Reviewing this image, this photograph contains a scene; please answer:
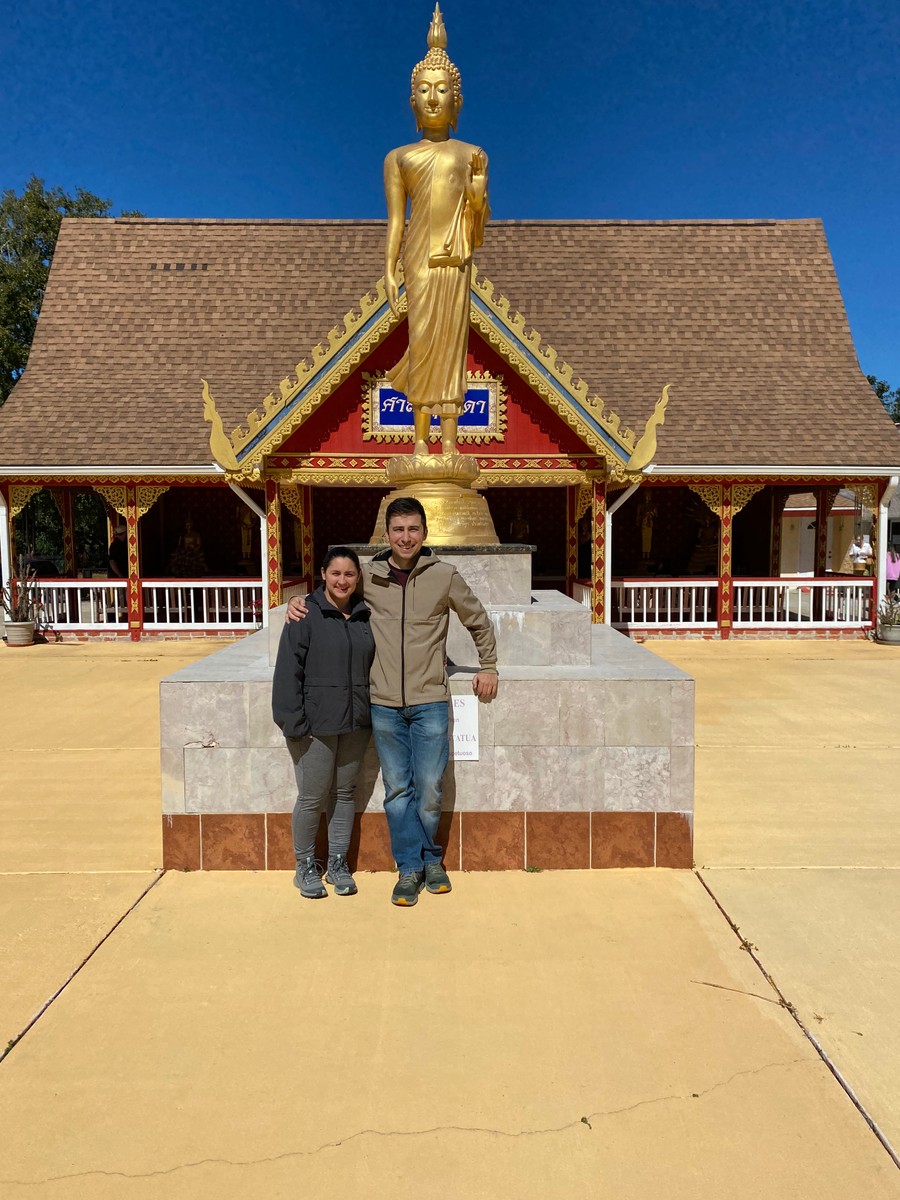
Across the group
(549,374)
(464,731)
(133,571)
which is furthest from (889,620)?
(133,571)

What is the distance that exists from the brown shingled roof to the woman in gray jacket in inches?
401

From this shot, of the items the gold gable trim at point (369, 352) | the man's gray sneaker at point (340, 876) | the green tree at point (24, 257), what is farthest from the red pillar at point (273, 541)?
the green tree at point (24, 257)

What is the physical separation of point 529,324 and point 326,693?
1286 centimetres

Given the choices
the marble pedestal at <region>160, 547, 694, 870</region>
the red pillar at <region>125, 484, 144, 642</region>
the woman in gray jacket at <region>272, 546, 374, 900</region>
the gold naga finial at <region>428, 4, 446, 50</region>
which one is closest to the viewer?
the woman in gray jacket at <region>272, 546, 374, 900</region>

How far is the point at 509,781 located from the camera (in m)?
4.05

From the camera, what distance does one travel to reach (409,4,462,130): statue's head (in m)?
5.21

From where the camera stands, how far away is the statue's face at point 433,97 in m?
5.21

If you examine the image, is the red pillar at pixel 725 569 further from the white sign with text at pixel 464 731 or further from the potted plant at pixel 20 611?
the potted plant at pixel 20 611

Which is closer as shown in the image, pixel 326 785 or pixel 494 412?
pixel 326 785

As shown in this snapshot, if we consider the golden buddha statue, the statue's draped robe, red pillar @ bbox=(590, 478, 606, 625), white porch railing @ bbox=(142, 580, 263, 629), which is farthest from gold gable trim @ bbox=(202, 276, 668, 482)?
the statue's draped robe

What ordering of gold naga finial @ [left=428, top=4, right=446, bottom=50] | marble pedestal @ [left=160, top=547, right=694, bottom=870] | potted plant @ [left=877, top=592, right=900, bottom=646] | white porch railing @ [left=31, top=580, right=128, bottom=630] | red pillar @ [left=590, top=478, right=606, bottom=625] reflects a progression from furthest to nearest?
white porch railing @ [left=31, top=580, right=128, bottom=630]
potted plant @ [left=877, top=592, right=900, bottom=646]
red pillar @ [left=590, top=478, right=606, bottom=625]
gold naga finial @ [left=428, top=4, right=446, bottom=50]
marble pedestal @ [left=160, top=547, right=694, bottom=870]

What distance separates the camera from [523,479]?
12.4 meters

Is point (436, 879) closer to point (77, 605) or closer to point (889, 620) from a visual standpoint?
point (889, 620)

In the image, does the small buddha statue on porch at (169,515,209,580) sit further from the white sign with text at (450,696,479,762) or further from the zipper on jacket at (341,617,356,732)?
the zipper on jacket at (341,617,356,732)
